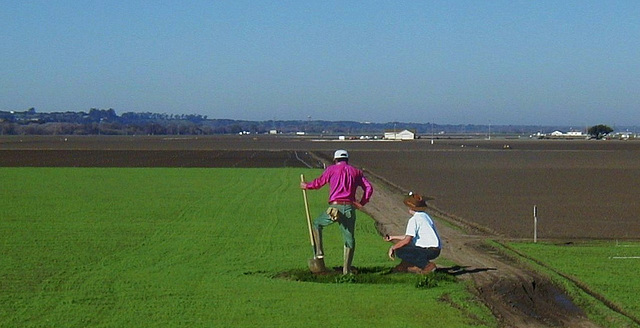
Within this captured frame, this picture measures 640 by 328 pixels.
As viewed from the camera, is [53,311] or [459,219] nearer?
[53,311]

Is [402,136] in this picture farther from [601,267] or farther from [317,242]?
[317,242]

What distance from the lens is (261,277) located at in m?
14.1

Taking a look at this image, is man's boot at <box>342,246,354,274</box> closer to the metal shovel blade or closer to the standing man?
the standing man

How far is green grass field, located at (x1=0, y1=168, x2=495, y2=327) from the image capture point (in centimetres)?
1120

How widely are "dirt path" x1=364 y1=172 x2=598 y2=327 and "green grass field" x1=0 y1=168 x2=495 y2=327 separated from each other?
0.39 meters

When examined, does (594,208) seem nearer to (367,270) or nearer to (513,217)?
(513,217)

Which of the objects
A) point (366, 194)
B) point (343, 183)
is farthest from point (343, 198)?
point (366, 194)

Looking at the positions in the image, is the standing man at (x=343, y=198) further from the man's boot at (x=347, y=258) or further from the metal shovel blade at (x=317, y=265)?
the metal shovel blade at (x=317, y=265)

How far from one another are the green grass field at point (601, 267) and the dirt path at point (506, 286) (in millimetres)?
433

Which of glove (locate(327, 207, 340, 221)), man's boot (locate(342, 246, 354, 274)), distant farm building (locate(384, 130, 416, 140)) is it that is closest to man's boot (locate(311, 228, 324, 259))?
man's boot (locate(342, 246, 354, 274))

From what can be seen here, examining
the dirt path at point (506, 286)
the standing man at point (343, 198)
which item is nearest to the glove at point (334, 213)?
the standing man at point (343, 198)

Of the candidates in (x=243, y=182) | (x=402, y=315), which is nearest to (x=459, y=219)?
→ (x=402, y=315)

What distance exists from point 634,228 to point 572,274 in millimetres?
9277

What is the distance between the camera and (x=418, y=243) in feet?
45.3
